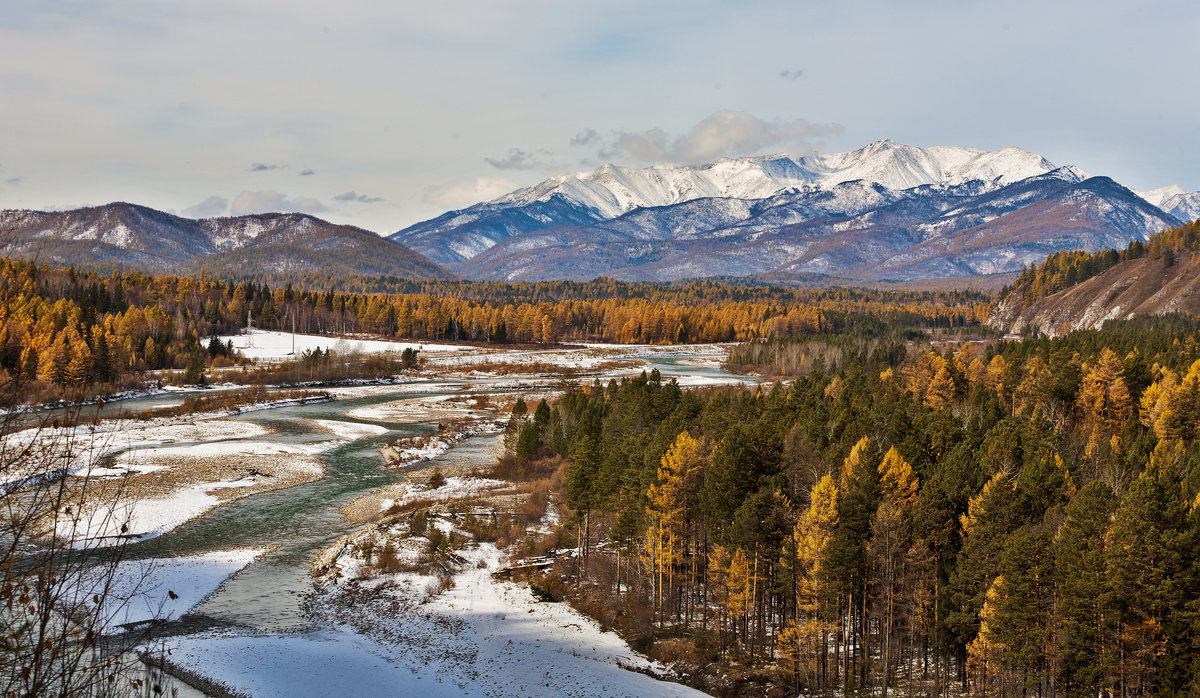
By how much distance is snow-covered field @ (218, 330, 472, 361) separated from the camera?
5945 inches

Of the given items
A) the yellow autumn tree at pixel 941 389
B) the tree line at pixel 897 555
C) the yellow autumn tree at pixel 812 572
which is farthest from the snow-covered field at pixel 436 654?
the yellow autumn tree at pixel 941 389

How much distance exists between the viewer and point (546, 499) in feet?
180

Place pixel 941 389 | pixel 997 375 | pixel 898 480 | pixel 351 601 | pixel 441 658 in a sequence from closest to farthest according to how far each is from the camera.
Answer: pixel 441 658 → pixel 898 480 → pixel 351 601 → pixel 941 389 → pixel 997 375

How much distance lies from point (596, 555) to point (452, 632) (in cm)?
1242

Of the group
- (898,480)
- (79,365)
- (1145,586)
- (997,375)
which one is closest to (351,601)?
(898,480)

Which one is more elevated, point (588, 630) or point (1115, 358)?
point (1115, 358)

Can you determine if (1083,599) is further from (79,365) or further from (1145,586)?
(79,365)

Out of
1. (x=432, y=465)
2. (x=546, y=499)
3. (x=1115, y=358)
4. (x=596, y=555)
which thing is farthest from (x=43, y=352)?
(x=1115, y=358)

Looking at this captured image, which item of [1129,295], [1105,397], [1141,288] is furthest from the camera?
[1129,295]

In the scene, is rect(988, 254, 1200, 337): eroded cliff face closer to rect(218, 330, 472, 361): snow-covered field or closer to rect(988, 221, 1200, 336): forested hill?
rect(988, 221, 1200, 336): forested hill

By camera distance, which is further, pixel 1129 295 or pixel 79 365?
pixel 1129 295

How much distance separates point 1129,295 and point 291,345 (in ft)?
616

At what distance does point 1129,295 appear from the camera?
565 feet

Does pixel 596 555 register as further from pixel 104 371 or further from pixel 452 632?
pixel 104 371
